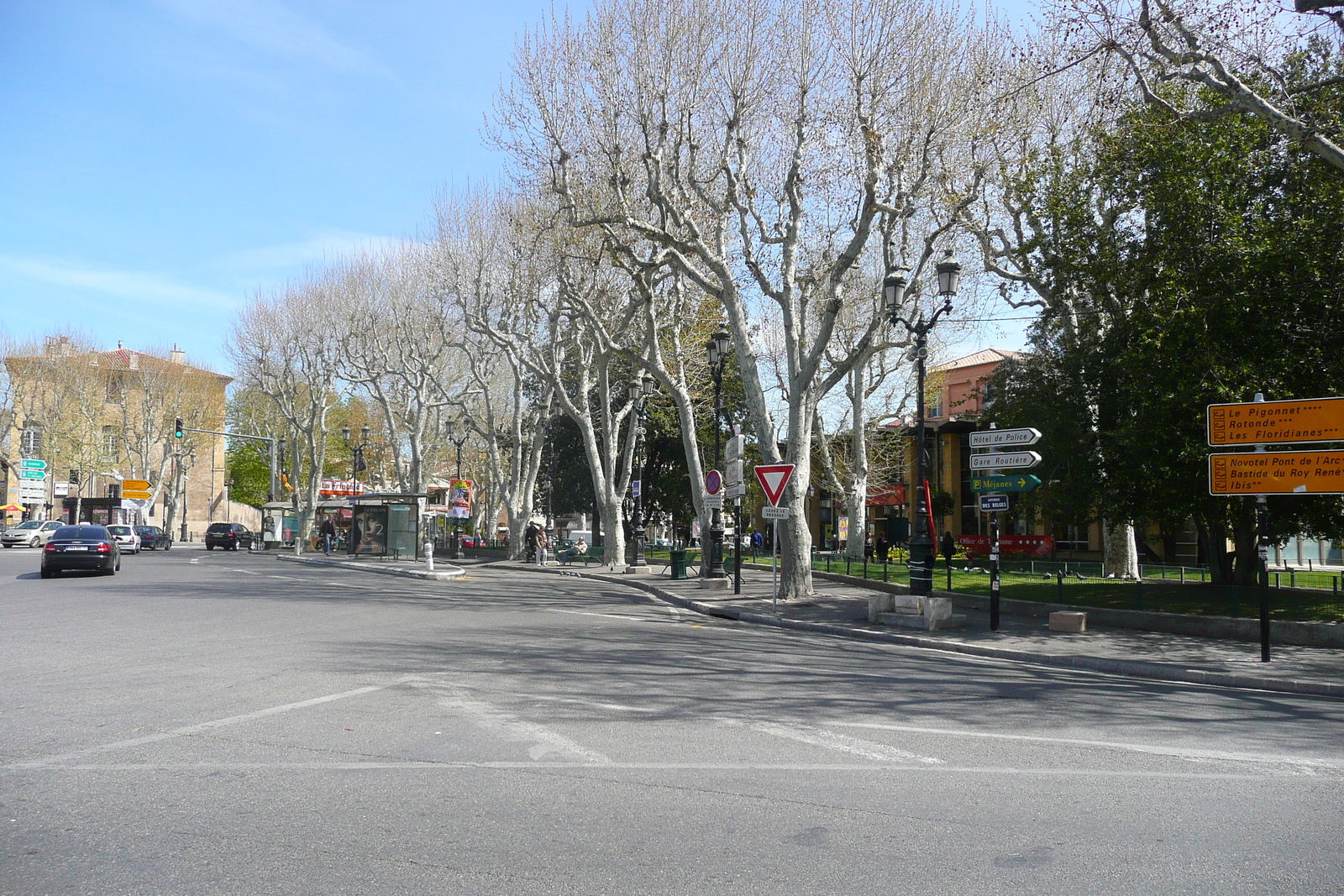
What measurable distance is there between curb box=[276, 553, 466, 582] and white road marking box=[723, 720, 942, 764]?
22.8 metres

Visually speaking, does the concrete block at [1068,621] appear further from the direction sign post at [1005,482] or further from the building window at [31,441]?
the building window at [31,441]

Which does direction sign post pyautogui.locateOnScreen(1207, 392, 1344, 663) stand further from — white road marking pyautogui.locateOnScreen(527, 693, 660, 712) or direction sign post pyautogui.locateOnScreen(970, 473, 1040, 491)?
white road marking pyautogui.locateOnScreen(527, 693, 660, 712)

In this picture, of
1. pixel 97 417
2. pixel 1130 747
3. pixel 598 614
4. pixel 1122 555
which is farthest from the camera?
pixel 97 417

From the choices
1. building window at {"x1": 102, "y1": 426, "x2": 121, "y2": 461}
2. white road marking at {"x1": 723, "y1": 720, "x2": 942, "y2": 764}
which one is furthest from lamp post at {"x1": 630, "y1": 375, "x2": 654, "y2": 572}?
building window at {"x1": 102, "y1": 426, "x2": 121, "y2": 461}

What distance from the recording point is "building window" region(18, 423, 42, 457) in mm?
58853

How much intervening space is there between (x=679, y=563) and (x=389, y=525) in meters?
17.1

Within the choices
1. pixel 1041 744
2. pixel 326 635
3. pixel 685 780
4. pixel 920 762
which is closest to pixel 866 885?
pixel 685 780

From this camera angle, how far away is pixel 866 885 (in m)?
4.13

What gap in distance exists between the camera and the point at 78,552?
26.5 metres

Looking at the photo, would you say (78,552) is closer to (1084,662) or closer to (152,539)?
(1084,662)

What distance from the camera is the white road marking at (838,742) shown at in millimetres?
6566

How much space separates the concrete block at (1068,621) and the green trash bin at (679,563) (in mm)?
13860

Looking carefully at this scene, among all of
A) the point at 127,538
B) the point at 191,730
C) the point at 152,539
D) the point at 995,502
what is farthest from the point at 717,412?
the point at 152,539

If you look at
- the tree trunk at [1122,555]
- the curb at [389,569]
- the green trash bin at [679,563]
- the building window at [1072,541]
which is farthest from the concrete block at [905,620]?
the building window at [1072,541]
